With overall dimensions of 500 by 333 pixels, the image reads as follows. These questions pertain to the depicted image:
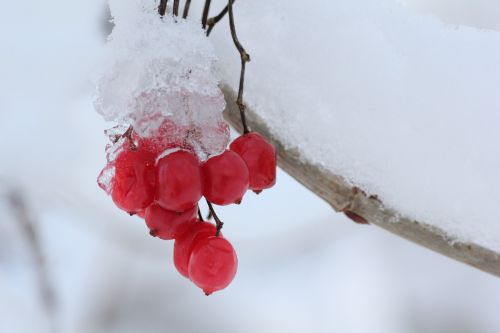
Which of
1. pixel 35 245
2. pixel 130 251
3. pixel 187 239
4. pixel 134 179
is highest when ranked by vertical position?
pixel 134 179

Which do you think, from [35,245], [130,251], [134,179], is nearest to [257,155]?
[134,179]

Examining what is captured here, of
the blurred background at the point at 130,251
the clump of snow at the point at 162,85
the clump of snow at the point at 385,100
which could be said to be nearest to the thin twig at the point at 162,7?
the clump of snow at the point at 162,85

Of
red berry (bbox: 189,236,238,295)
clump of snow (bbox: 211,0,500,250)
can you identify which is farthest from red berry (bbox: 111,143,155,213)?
clump of snow (bbox: 211,0,500,250)

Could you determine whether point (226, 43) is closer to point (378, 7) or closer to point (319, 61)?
point (319, 61)

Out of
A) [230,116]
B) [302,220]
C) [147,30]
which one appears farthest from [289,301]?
[147,30]

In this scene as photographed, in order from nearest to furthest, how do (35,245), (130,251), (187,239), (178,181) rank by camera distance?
1. (178,181)
2. (187,239)
3. (35,245)
4. (130,251)

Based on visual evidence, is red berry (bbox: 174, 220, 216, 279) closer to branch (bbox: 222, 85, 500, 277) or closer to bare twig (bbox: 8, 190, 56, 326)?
branch (bbox: 222, 85, 500, 277)

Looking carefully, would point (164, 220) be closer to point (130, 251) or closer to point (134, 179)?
point (134, 179)
